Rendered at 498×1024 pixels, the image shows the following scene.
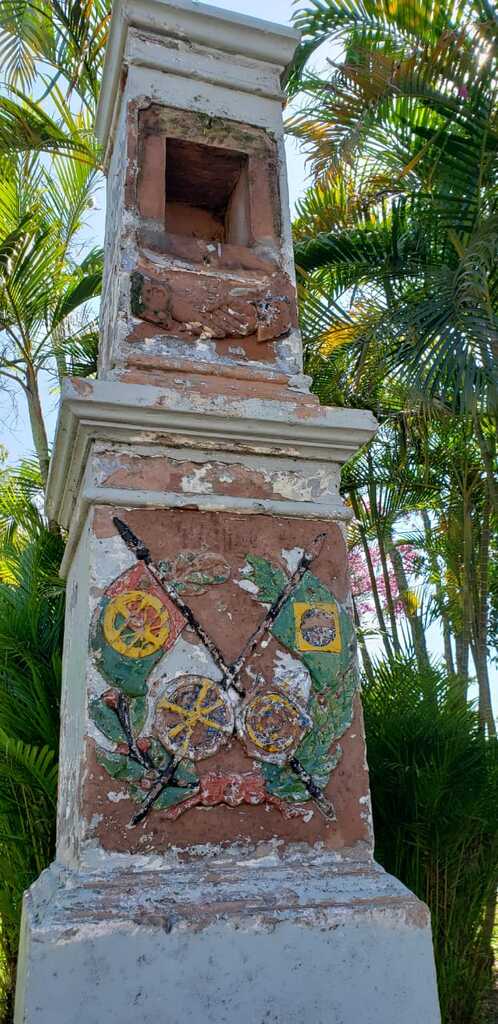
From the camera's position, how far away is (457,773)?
4227 mm

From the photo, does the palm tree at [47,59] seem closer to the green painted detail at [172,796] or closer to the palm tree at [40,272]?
the palm tree at [40,272]

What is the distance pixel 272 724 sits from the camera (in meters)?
2.60

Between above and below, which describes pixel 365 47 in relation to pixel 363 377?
above

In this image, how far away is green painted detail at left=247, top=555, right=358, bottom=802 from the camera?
2576 mm

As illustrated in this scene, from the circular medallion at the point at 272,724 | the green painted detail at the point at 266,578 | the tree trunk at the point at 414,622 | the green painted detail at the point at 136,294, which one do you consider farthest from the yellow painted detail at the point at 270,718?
the tree trunk at the point at 414,622

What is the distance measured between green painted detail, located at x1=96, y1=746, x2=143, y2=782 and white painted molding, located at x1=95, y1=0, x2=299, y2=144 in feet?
8.82

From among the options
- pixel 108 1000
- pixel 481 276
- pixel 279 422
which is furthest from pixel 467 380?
pixel 108 1000

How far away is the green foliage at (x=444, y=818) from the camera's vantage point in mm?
4203

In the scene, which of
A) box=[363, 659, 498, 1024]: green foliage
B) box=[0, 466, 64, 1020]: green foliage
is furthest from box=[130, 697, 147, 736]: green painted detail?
box=[363, 659, 498, 1024]: green foliage

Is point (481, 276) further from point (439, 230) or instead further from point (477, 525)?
point (477, 525)

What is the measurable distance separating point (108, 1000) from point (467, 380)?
3.11 metres

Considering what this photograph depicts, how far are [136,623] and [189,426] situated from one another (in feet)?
2.15

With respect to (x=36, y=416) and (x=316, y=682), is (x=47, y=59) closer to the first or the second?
(x=36, y=416)

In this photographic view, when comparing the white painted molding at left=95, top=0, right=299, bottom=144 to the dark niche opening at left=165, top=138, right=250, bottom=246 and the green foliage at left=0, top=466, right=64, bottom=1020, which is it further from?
the green foliage at left=0, top=466, right=64, bottom=1020
